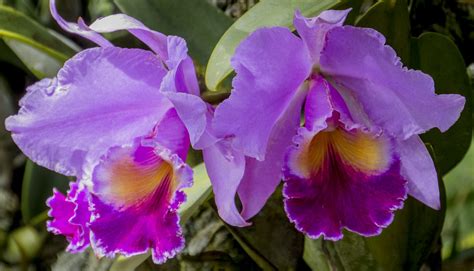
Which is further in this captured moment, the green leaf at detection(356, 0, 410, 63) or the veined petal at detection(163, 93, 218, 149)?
the green leaf at detection(356, 0, 410, 63)

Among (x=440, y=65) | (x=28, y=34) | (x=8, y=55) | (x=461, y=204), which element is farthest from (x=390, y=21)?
(x=8, y=55)

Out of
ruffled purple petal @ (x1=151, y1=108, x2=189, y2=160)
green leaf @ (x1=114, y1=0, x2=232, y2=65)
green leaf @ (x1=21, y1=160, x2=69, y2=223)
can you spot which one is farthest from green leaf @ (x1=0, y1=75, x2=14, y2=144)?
ruffled purple petal @ (x1=151, y1=108, x2=189, y2=160)

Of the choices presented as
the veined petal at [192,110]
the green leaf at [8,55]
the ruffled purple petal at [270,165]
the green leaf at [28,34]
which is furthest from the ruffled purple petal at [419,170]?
the green leaf at [8,55]

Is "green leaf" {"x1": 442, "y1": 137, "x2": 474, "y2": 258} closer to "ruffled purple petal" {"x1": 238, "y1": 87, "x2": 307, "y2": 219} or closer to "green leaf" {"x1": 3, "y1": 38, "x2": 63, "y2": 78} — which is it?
"ruffled purple petal" {"x1": 238, "y1": 87, "x2": 307, "y2": 219}

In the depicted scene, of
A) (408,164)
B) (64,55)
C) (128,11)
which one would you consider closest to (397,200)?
(408,164)

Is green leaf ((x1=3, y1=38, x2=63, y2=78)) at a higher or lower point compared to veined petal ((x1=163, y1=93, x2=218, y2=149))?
lower

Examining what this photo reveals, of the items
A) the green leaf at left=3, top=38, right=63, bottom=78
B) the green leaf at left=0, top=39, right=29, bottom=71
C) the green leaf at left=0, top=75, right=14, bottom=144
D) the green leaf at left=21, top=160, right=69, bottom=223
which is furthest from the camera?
the green leaf at left=0, top=75, right=14, bottom=144

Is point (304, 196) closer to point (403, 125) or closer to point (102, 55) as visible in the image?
point (403, 125)

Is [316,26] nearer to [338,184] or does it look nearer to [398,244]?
[338,184]
